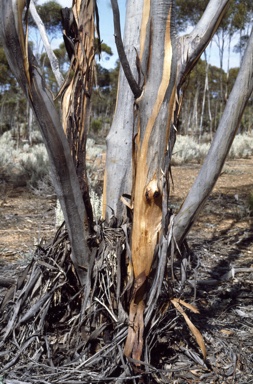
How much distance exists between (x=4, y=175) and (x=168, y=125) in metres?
7.37

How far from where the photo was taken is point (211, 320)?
2762 mm

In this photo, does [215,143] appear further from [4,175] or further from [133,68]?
[4,175]

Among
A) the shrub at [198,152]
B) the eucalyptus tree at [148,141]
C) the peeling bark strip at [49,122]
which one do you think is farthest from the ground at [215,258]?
the shrub at [198,152]

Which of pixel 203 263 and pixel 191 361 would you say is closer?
pixel 191 361

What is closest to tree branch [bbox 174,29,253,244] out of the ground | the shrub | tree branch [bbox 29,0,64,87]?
the ground

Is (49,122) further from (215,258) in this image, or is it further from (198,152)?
(198,152)

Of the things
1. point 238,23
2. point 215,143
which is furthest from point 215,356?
point 238,23

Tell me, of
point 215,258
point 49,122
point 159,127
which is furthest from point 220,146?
point 215,258

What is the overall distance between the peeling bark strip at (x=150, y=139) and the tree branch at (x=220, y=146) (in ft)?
0.54

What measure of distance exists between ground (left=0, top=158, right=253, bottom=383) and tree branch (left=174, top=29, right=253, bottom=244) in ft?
1.11

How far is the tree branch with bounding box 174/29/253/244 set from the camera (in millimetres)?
2146

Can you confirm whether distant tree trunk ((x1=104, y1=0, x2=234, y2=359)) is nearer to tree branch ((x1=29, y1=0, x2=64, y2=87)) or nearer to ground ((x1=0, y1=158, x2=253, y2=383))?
ground ((x1=0, y1=158, x2=253, y2=383))

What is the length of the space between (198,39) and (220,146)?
1.59ft

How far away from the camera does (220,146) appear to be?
218 cm
